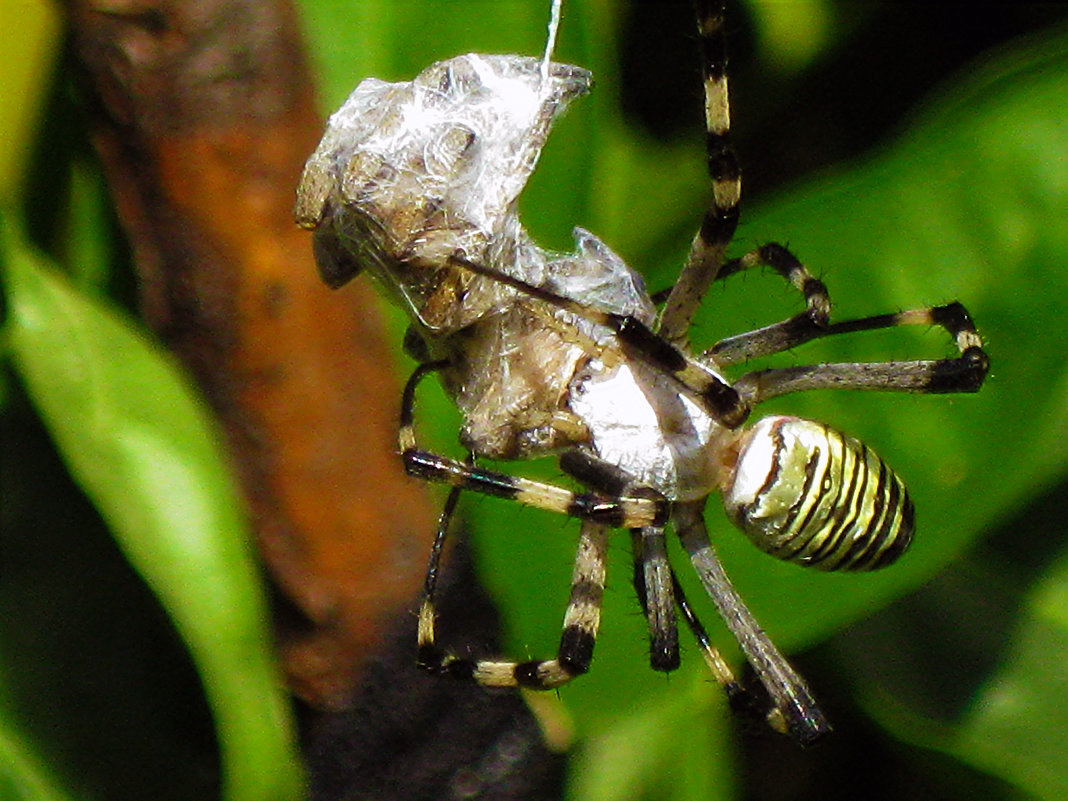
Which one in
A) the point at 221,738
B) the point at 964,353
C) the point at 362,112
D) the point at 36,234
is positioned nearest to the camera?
the point at 362,112

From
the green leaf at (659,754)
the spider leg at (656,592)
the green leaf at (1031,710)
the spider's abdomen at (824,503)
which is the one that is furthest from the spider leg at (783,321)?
the green leaf at (1031,710)

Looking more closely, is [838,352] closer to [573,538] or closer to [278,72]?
[573,538]

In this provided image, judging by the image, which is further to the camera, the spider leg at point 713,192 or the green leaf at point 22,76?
the green leaf at point 22,76

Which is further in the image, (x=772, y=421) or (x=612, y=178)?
(x=612, y=178)

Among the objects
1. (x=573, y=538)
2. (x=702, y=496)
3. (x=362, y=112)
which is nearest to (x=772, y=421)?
(x=702, y=496)

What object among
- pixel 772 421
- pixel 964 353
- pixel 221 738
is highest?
pixel 964 353

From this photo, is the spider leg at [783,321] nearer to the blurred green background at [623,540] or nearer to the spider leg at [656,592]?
the blurred green background at [623,540]

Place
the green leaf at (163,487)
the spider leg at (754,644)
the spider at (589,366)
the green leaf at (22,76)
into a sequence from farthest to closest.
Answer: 1. the green leaf at (22,76)
2. the spider leg at (754,644)
3. the green leaf at (163,487)
4. the spider at (589,366)
